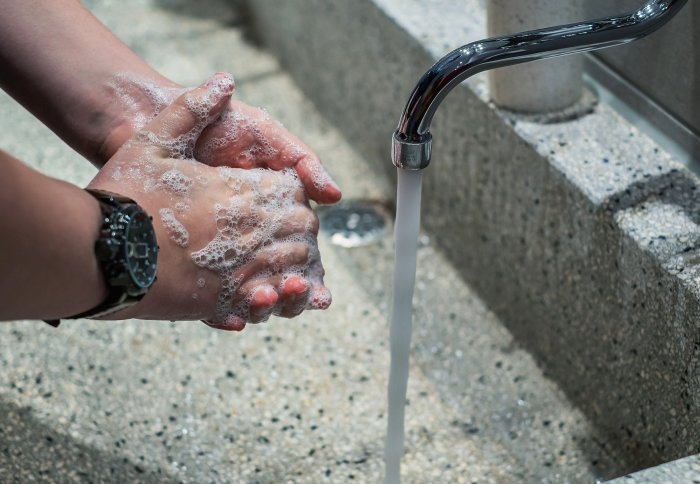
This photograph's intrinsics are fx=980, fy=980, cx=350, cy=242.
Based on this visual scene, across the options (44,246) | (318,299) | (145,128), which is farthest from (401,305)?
(44,246)

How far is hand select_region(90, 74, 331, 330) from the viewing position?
2.62 feet

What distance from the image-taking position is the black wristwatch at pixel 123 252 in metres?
0.67

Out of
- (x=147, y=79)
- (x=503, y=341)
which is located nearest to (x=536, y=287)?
(x=503, y=341)

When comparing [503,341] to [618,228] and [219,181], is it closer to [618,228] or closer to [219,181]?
[618,228]

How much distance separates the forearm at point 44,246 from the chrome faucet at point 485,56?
0.26 meters

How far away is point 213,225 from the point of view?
833 millimetres

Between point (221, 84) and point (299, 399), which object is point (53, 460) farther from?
point (221, 84)

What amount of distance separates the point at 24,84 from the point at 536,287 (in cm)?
59

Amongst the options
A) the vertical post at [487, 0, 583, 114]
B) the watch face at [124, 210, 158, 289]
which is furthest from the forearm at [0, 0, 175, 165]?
the vertical post at [487, 0, 583, 114]

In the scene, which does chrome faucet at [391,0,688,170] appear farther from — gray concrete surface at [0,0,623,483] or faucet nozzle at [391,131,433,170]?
gray concrete surface at [0,0,623,483]

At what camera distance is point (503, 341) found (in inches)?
46.5

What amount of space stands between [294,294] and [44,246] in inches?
12.1

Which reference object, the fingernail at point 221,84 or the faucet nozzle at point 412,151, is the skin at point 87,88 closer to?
the fingernail at point 221,84

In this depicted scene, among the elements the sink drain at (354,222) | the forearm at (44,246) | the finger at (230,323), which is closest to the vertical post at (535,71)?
the sink drain at (354,222)
